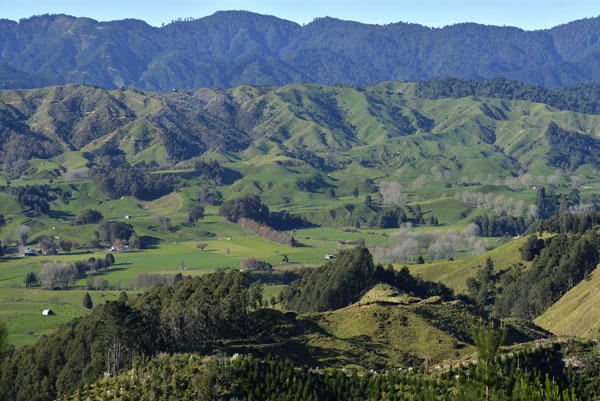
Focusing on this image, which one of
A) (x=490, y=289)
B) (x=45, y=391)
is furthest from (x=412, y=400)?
(x=490, y=289)

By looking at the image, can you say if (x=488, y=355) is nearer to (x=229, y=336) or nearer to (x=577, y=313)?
(x=229, y=336)

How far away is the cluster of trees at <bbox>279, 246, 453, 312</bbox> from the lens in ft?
485

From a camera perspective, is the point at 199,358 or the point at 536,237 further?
the point at 536,237

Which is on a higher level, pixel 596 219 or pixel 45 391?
pixel 596 219

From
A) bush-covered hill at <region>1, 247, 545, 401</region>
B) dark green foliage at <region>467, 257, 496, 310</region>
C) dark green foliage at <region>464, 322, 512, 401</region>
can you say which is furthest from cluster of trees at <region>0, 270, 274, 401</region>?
dark green foliage at <region>467, 257, 496, 310</region>

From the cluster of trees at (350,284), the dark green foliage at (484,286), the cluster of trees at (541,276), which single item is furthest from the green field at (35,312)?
the cluster of trees at (541,276)

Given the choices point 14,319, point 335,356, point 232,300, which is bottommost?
point 14,319

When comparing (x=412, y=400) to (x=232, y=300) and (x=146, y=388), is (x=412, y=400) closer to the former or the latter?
(x=146, y=388)

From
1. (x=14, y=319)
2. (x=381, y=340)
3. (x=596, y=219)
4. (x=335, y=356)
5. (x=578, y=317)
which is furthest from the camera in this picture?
(x=596, y=219)

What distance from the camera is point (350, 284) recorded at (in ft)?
488

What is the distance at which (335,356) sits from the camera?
325 feet

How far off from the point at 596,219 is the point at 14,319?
503ft

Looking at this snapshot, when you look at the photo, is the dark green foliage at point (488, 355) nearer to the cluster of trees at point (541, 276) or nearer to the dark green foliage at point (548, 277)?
the dark green foliage at point (548, 277)

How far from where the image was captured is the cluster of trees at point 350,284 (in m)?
148
